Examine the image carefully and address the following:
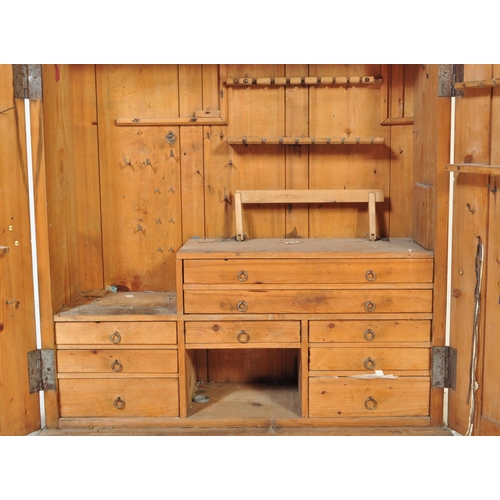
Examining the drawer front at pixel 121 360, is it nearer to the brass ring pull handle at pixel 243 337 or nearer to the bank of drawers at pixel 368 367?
the brass ring pull handle at pixel 243 337

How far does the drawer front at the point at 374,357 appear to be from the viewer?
9.72 ft

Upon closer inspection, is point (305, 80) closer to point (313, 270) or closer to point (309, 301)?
point (313, 270)

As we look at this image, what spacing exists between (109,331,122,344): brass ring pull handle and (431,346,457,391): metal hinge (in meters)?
1.42

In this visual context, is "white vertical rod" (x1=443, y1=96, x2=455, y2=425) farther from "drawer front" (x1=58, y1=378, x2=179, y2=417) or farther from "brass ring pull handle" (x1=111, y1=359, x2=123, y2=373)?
"brass ring pull handle" (x1=111, y1=359, x2=123, y2=373)

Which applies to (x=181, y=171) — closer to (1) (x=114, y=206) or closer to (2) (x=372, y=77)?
(1) (x=114, y=206)

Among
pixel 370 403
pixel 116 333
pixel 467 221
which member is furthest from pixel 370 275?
pixel 116 333

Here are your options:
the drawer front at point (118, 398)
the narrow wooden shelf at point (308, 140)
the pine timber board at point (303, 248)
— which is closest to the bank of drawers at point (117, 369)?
the drawer front at point (118, 398)

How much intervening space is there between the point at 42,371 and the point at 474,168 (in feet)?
6.80

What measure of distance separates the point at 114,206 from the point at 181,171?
393 millimetres

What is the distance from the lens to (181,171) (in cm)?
337

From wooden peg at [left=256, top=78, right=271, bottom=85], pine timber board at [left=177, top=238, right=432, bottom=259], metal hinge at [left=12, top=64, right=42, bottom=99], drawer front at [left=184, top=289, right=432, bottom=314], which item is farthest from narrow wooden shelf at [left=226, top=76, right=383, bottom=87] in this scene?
drawer front at [left=184, top=289, right=432, bottom=314]

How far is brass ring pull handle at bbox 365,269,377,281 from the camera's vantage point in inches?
115

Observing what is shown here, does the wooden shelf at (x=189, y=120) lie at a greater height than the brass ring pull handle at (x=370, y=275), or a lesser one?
greater

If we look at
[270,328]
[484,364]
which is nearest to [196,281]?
[270,328]
